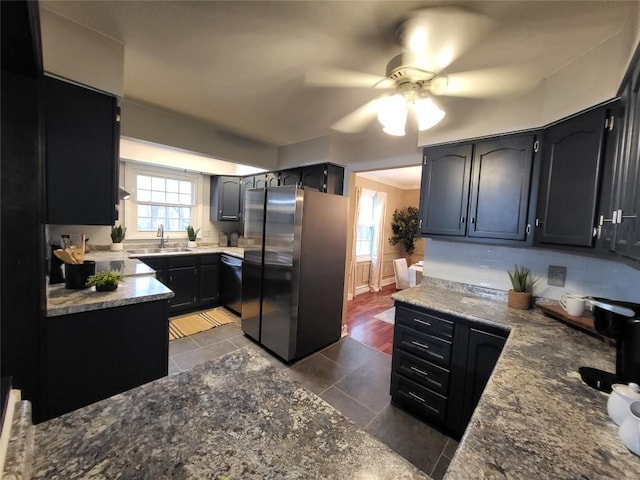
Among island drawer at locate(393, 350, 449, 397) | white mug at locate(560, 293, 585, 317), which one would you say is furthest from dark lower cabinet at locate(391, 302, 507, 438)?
white mug at locate(560, 293, 585, 317)

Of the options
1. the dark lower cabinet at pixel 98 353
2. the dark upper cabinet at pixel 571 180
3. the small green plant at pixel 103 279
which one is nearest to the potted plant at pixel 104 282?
the small green plant at pixel 103 279

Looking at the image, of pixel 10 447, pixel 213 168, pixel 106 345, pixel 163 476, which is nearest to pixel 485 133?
pixel 163 476

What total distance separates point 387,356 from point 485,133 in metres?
2.38

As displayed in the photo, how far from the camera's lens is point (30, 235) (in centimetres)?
118

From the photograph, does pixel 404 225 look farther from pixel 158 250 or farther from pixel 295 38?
pixel 295 38

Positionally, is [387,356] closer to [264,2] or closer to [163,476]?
[163,476]

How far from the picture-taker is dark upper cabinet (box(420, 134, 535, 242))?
1.86 m

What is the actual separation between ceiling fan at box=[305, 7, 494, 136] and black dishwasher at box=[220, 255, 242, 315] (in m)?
2.77

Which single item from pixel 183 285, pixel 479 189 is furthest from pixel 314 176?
pixel 183 285

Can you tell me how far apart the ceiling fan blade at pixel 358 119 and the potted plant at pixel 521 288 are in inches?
68.7

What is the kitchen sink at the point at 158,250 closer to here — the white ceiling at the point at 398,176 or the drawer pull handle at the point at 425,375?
the white ceiling at the point at 398,176

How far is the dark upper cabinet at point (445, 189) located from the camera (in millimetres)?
2107

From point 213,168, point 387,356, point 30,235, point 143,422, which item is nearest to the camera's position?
point 143,422

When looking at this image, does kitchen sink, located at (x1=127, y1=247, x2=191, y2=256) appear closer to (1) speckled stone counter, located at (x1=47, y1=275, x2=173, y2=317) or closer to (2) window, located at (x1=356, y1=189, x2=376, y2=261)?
(1) speckled stone counter, located at (x1=47, y1=275, x2=173, y2=317)
